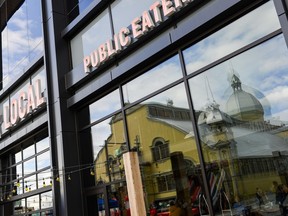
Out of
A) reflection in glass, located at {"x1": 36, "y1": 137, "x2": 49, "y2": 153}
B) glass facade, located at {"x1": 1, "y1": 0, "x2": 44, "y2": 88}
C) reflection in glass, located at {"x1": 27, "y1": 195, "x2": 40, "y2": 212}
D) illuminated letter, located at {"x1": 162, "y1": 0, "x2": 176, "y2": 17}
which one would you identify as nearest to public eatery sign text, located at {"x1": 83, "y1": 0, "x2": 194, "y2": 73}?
illuminated letter, located at {"x1": 162, "y1": 0, "x2": 176, "y2": 17}

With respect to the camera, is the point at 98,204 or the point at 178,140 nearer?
the point at 178,140

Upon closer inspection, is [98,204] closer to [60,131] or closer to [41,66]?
[60,131]

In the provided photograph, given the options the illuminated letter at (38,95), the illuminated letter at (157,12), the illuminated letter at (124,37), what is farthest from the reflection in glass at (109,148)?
the illuminated letter at (157,12)

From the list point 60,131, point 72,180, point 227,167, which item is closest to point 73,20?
point 60,131

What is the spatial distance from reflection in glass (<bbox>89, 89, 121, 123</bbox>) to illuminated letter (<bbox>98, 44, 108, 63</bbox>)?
100 cm

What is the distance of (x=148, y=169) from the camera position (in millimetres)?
8734

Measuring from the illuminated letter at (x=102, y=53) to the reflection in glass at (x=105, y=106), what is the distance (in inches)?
39.2

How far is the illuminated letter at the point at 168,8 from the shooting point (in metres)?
8.00

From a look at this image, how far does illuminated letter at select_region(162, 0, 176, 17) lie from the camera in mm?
7996

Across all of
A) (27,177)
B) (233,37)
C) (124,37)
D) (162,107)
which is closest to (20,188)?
(27,177)

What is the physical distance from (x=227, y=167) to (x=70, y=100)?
20.2 feet

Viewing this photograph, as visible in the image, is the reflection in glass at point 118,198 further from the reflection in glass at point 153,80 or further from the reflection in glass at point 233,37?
the reflection in glass at point 233,37

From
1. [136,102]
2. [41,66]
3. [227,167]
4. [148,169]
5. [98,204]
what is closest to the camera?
[227,167]

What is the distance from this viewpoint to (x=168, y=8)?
808cm
